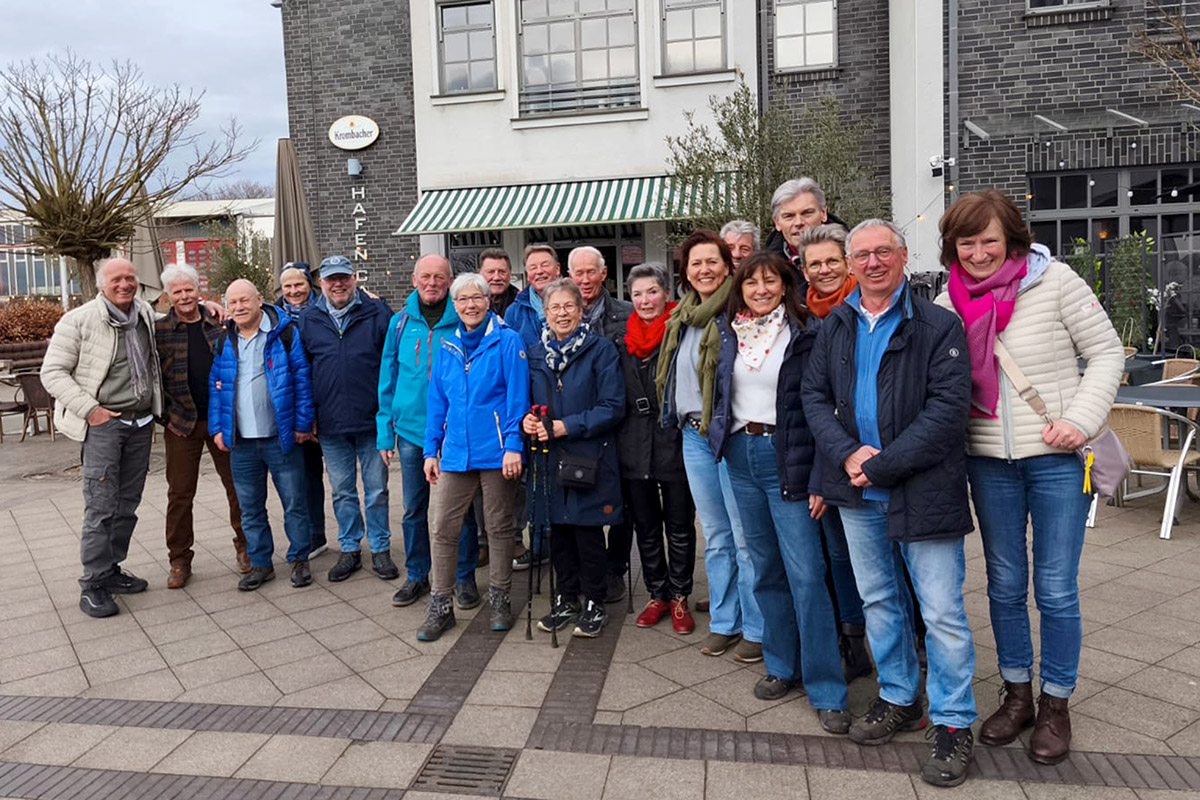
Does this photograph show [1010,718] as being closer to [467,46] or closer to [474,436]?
[474,436]

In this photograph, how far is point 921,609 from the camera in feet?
10.4

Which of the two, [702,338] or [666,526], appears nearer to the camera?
[702,338]

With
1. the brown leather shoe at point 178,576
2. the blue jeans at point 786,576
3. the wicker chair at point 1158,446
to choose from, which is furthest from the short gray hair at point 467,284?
the wicker chair at point 1158,446

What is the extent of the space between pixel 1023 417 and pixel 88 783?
3.52 meters

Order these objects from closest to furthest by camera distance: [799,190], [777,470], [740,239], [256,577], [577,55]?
[777,470] < [799,190] < [740,239] < [256,577] < [577,55]

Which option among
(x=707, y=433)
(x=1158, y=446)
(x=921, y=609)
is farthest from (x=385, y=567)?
(x=1158, y=446)

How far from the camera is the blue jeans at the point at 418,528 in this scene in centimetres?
511

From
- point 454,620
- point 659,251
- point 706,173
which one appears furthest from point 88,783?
point 659,251

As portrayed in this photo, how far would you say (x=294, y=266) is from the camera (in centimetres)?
583

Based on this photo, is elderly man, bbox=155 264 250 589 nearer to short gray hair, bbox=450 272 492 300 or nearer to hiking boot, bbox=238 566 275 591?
hiking boot, bbox=238 566 275 591

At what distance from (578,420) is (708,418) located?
2.56 ft

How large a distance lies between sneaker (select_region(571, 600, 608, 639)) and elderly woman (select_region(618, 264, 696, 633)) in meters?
0.23

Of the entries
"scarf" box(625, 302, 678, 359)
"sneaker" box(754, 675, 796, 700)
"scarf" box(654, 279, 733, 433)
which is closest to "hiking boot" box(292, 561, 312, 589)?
"scarf" box(625, 302, 678, 359)

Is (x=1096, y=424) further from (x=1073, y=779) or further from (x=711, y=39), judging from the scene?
(x=711, y=39)
